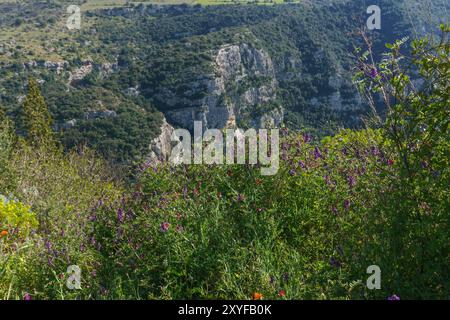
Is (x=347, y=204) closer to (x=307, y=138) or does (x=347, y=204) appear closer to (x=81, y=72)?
(x=307, y=138)

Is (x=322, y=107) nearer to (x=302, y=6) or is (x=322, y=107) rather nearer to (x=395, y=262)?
(x=302, y=6)

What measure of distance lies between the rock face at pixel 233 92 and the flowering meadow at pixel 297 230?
53.3 m

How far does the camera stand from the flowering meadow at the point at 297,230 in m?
3.12

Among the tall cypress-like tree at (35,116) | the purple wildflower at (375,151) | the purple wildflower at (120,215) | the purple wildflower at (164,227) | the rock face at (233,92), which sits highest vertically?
the rock face at (233,92)

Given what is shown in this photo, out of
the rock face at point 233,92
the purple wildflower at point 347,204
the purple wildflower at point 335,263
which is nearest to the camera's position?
the purple wildflower at point 335,263

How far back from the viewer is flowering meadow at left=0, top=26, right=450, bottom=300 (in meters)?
3.12

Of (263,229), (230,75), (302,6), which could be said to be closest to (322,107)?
(230,75)

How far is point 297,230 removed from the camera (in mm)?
3945

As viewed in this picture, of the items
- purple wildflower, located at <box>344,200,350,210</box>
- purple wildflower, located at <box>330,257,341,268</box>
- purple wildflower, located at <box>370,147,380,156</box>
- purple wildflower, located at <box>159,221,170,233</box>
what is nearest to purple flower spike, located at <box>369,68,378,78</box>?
purple wildflower, located at <box>370,147,380,156</box>

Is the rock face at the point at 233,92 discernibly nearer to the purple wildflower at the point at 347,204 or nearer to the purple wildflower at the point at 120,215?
the purple wildflower at the point at 120,215

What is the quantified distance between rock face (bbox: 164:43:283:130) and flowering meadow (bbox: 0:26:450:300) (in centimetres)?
5333

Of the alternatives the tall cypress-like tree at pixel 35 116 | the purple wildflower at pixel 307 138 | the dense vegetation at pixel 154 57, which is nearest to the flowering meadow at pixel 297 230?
the purple wildflower at pixel 307 138

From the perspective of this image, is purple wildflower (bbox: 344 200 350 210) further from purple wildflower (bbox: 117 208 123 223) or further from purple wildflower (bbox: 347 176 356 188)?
purple wildflower (bbox: 117 208 123 223)

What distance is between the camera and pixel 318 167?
4496mm
